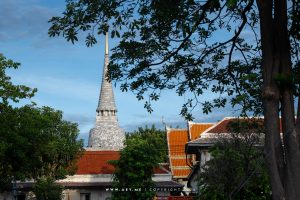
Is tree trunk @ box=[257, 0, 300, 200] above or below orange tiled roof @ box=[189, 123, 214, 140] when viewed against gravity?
below

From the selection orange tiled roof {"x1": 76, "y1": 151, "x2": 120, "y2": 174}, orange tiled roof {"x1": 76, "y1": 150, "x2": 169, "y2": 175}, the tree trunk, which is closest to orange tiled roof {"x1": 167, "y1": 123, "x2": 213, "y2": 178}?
orange tiled roof {"x1": 76, "y1": 150, "x2": 169, "y2": 175}

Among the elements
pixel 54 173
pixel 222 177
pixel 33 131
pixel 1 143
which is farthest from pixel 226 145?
pixel 54 173

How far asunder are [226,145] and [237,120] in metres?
11.3

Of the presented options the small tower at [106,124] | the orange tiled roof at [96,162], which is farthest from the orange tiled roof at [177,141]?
the small tower at [106,124]

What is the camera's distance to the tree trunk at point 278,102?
26.8ft

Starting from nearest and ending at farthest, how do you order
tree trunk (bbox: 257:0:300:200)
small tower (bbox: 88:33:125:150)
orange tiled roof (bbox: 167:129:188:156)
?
tree trunk (bbox: 257:0:300:200)
orange tiled roof (bbox: 167:129:188:156)
small tower (bbox: 88:33:125:150)

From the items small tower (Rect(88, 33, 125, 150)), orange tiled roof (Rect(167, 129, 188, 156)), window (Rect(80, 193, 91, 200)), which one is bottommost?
window (Rect(80, 193, 91, 200))

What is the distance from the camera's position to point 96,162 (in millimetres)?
52281

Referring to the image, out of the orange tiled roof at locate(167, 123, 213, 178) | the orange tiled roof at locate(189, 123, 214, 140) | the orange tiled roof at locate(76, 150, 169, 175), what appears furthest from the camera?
the orange tiled roof at locate(167, 123, 213, 178)

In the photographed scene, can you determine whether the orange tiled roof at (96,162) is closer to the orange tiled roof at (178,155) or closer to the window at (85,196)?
the window at (85,196)

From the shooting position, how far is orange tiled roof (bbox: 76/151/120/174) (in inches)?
1983

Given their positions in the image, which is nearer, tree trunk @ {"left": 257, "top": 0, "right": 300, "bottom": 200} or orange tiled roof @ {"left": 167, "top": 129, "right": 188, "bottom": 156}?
tree trunk @ {"left": 257, "top": 0, "right": 300, "bottom": 200}

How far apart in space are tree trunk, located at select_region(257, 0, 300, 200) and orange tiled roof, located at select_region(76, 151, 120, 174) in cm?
4174

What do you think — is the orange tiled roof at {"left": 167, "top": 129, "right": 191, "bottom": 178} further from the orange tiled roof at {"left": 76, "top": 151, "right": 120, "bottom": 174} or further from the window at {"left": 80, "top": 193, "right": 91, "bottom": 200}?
the window at {"left": 80, "top": 193, "right": 91, "bottom": 200}
